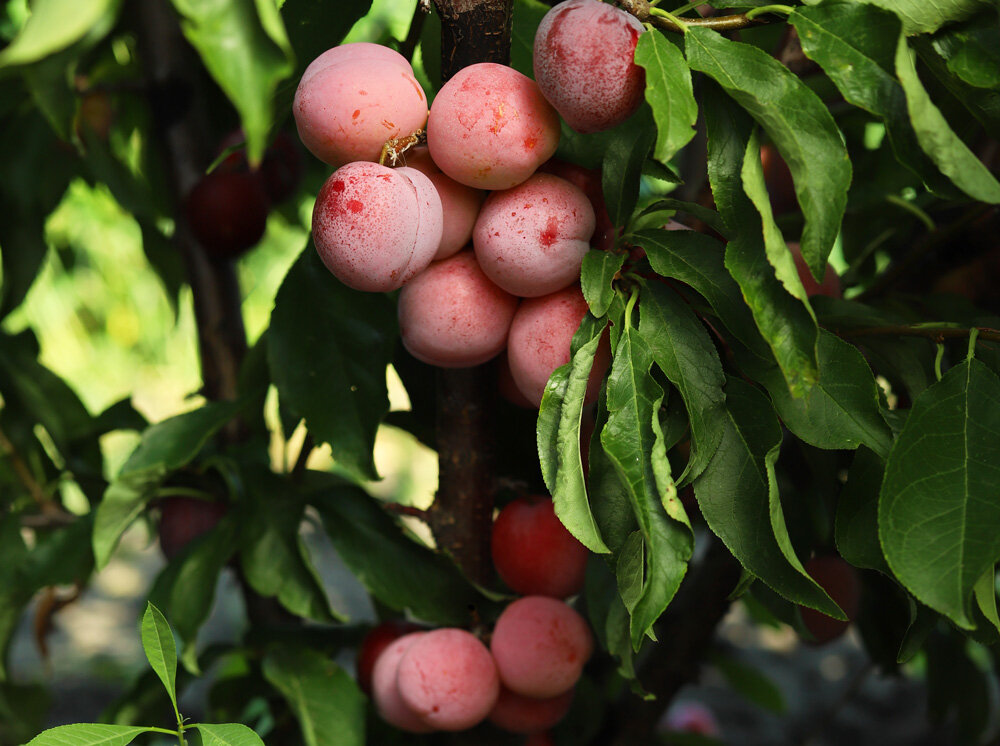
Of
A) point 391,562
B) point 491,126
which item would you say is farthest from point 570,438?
point 391,562

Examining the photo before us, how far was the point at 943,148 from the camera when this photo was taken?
0.32 meters

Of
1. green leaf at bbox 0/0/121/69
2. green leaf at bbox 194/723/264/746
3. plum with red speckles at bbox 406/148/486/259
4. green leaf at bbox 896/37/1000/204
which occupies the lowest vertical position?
green leaf at bbox 194/723/264/746

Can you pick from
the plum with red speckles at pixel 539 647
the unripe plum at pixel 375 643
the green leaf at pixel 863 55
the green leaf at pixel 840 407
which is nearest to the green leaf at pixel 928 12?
the green leaf at pixel 863 55

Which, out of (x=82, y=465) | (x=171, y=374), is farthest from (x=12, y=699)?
(x=171, y=374)

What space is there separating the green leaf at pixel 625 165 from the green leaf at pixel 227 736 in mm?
273

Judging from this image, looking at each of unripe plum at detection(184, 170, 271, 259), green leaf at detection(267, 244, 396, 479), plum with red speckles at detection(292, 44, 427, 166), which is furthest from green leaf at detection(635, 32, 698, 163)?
unripe plum at detection(184, 170, 271, 259)

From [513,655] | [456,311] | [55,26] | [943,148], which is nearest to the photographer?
[55,26]

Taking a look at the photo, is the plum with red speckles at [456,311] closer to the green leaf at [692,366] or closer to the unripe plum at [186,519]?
the green leaf at [692,366]

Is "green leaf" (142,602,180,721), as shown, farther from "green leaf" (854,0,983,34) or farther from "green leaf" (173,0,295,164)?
"green leaf" (854,0,983,34)

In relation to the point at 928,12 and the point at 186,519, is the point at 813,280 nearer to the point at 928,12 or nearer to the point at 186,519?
the point at 928,12

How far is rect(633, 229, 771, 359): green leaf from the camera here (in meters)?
0.37

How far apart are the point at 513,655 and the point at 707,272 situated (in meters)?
0.27

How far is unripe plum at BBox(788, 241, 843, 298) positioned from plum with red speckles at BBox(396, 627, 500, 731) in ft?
0.96

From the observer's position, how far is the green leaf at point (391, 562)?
561mm
